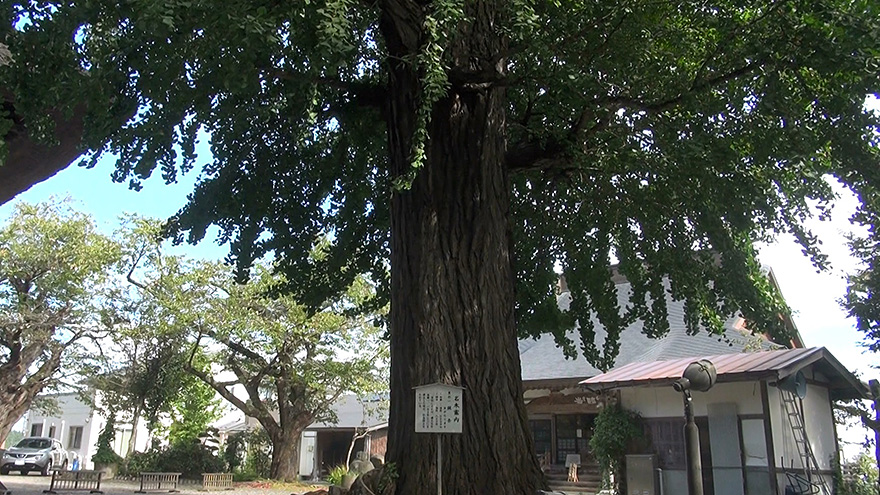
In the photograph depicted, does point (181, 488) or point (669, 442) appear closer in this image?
point (669, 442)

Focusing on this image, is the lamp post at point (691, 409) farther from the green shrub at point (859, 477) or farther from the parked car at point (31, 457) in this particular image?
the parked car at point (31, 457)

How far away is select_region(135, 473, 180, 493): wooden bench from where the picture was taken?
1897cm

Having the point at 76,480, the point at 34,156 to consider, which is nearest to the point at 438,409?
the point at 34,156

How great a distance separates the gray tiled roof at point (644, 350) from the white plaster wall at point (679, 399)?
1552mm

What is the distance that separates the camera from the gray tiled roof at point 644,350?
1739 centimetres

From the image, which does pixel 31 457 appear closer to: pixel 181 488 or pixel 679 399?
pixel 181 488

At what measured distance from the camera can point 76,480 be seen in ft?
58.2

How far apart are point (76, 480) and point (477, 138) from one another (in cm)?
1628

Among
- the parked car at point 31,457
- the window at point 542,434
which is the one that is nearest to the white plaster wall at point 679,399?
the window at point 542,434

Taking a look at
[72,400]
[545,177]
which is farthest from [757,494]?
[72,400]

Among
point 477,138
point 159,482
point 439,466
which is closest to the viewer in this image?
point 439,466

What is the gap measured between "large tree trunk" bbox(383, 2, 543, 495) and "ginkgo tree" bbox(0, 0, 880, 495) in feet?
0.07

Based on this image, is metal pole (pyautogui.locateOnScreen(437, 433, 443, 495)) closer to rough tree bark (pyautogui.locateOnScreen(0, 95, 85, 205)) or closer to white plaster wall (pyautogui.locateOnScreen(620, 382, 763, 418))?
rough tree bark (pyautogui.locateOnScreen(0, 95, 85, 205))

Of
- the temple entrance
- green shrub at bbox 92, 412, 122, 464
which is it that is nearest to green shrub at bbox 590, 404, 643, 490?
the temple entrance
